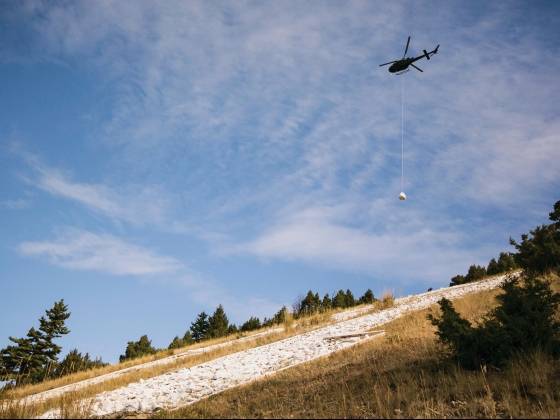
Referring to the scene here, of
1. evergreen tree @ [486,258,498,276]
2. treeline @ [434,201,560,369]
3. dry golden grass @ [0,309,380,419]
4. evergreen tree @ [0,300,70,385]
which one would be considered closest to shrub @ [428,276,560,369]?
treeline @ [434,201,560,369]

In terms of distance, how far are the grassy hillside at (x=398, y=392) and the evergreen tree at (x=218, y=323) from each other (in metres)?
43.7

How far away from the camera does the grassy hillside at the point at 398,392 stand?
4.42 metres

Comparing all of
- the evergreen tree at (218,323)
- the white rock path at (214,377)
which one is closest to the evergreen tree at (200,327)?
the evergreen tree at (218,323)

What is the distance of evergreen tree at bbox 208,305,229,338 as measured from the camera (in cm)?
4872

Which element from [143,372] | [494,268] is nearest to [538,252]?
[143,372]

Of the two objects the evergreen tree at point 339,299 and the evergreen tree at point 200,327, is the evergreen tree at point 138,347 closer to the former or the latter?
the evergreen tree at point 200,327

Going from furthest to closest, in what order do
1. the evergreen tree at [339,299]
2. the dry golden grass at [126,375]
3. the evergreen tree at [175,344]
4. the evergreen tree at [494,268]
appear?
the evergreen tree at [339,299]
the evergreen tree at [494,268]
the evergreen tree at [175,344]
the dry golden grass at [126,375]

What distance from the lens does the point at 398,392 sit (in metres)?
4.96

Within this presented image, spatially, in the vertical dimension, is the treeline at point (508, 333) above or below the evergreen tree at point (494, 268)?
below

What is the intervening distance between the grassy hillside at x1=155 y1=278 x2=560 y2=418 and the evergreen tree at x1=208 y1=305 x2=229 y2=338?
43.7m

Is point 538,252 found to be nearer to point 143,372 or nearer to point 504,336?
point 504,336

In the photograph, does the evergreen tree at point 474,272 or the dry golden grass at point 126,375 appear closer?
the dry golden grass at point 126,375

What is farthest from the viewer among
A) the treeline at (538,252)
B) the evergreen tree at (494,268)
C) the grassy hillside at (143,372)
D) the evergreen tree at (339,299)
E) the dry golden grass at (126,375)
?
the evergreen tree at (339,299)

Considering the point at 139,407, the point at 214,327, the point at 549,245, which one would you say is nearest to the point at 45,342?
the point at 214,327
